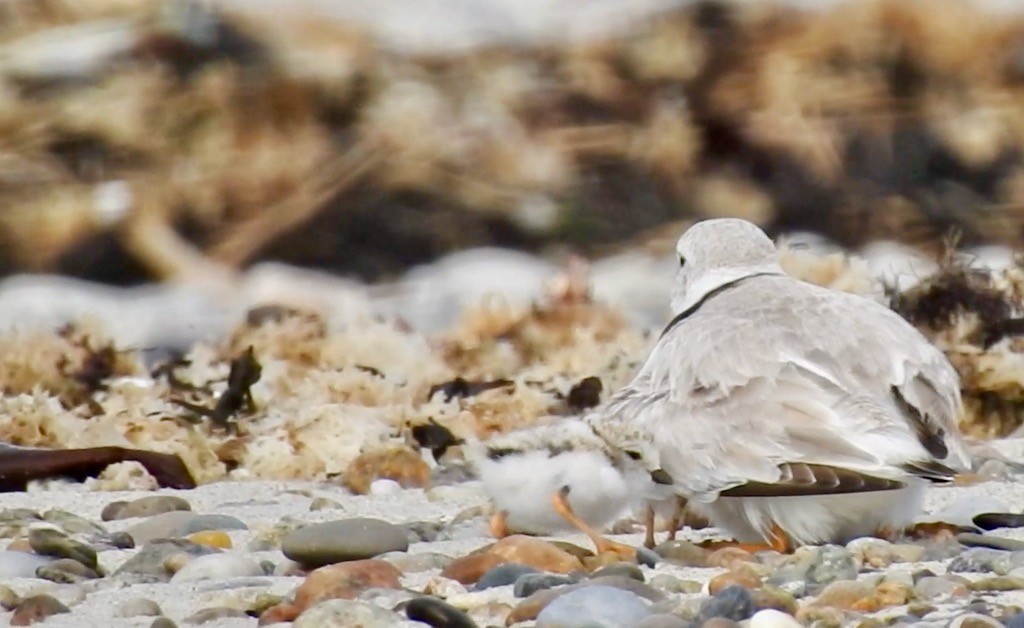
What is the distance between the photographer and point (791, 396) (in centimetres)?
297

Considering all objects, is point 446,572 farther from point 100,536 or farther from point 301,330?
point 301,330

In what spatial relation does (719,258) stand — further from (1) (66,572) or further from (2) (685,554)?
(1) (66,572)

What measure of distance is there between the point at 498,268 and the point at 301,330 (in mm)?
891

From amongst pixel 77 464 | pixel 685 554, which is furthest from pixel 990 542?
pixel 77 464

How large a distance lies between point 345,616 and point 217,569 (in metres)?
0.54

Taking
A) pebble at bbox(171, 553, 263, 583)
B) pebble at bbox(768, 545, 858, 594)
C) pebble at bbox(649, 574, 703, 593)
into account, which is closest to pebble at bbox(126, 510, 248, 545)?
pebble at bbox(171, 553, 263, 583)

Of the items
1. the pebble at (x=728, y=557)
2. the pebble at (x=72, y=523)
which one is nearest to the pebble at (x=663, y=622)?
the pebble at (x=728, y=557)

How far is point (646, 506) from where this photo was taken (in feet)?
10.3

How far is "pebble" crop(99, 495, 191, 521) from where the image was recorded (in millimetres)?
3465

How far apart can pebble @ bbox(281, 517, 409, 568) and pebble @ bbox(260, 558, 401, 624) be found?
20cm

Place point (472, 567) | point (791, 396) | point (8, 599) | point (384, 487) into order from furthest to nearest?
point (384, 487) → point (791, 396) → point (472, 567) → point (8, 599)

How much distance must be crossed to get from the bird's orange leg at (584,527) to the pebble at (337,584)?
38 centimetres

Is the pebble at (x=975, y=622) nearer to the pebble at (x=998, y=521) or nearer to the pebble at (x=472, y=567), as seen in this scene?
the pebble at (x=472, y=567)

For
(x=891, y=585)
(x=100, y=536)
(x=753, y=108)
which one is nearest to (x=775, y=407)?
(x=891, y=585)
